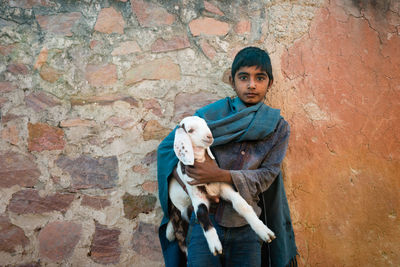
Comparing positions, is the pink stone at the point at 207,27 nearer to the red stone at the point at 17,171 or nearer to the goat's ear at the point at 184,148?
the goat's ear at the point at 184,148

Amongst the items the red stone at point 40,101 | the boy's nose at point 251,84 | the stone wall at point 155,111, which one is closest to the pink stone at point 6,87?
the stone wall at point 155,111

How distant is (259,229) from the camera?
1.35 metres

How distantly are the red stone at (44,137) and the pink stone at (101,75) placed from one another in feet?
1.32

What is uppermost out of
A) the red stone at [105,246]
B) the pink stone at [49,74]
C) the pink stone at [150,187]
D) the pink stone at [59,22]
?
the pink stone at [59,22]

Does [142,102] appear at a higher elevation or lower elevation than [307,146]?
higher

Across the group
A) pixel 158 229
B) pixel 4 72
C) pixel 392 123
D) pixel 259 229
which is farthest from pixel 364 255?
pixel 4 72

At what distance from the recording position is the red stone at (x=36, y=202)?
205 centimetres

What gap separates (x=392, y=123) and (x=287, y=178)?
0.83 metres

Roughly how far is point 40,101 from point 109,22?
708 mm

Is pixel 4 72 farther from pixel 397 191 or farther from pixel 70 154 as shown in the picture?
pixel 397 191

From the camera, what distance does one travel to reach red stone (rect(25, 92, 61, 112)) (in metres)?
2.11

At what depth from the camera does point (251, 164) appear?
1.71 m

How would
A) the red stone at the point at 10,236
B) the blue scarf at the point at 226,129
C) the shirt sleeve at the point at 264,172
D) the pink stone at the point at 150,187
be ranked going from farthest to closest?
the pink stone at the point at 150,187
the red stone at the point at 10,236
the blue scarf at the point at 226,129
the shirt sleeve at the point at 264,172

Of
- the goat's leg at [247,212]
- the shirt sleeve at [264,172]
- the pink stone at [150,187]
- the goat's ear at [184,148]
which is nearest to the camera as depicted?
the goat's leg at [247,212]
